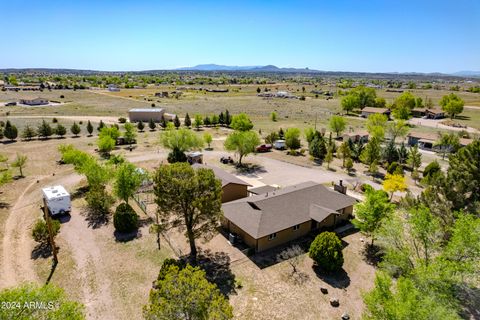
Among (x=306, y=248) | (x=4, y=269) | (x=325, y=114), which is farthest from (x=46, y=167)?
(x=325, y=114)

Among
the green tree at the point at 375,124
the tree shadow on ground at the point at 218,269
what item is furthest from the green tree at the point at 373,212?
the green tree at the point at 375,124

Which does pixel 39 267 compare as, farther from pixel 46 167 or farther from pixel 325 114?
pixel 325 114

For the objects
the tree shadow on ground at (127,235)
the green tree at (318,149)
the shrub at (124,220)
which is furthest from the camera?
the green tree at (318,149)

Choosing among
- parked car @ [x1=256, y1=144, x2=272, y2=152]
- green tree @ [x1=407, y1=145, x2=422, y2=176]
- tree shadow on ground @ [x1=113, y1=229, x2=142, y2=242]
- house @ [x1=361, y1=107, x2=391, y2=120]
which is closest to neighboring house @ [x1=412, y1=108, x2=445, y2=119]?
house @ [x1=361, y1=107, x2=391, y2=120]

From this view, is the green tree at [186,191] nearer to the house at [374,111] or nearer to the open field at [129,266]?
the open field at [129,266]

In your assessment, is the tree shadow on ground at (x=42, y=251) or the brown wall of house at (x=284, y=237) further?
the brown wall of house at (x=284, y=237)

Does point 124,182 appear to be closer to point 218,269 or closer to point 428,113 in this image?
point 218,269

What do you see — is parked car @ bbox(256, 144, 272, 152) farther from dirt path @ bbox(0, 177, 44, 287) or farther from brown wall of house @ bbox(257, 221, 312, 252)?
dirt path @ bbox(0, 177, 44, 287)
